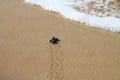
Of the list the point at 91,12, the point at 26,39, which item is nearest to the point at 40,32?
the point at 26,39

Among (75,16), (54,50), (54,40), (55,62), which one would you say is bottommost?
(55,62)

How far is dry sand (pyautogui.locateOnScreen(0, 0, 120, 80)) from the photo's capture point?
5.04m

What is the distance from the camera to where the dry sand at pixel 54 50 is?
5.04 m

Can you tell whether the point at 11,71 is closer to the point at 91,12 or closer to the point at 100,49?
the point at 100,49

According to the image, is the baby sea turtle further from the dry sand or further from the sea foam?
the sea foam

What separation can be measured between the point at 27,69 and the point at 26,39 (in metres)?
1.12

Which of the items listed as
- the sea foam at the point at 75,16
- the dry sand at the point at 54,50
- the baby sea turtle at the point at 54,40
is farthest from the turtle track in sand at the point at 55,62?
the sea foam at the point at 75,16

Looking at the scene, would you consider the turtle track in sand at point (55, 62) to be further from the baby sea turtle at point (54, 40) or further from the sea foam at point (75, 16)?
the sea foam at point (75, 16)

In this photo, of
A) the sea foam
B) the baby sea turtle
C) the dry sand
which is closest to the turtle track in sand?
the dry sand

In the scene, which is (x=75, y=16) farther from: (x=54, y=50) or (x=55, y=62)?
(x=55, y=62)

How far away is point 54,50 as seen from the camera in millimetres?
5621

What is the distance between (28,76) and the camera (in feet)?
16.3

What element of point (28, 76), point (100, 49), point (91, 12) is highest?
point (91, 12)

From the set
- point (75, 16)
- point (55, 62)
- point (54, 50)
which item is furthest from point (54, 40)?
point (75, 16)
